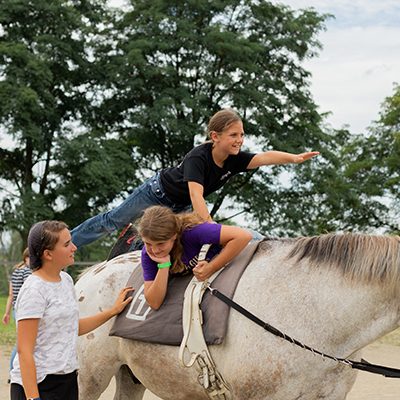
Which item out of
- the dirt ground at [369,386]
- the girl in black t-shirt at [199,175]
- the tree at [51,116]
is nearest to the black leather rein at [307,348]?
the girl in black t-shirt at [199,175]

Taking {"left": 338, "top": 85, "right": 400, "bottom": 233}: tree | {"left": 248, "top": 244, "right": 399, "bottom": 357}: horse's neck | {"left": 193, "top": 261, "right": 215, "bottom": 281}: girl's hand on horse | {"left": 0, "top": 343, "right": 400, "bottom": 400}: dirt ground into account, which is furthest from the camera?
{"left": 338, "top": 85, "right": 400, "bottom": 233}: tree

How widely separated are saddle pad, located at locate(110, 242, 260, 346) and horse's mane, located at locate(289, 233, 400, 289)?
0.34 metres

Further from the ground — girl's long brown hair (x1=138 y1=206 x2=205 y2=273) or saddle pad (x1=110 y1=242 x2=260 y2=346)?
girl's long brown hair (x1=138 y1=206 x2=205 y2=273)

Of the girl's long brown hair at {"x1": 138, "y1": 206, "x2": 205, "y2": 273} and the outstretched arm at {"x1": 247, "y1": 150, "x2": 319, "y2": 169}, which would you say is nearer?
the girl's long brown hair at {"x1": 138, "y1": 206, "x2": 205, "y2": 273}

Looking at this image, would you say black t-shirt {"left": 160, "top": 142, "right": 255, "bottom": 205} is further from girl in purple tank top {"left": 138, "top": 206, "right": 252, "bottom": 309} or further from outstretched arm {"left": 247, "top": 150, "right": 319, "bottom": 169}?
girl in purple tank top {"left": 138, "top": 206, "right": 252, "bottom": 309}

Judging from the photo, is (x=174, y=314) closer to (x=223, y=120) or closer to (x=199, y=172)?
(x=199, y=172)

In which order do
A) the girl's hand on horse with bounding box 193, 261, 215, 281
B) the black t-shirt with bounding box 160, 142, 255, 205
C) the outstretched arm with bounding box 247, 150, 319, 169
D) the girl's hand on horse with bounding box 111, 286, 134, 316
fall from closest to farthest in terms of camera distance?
the girl's hand on horse with bounding box 193, 261, 215, 281 → the girl's hand on horse with bounding box 111, 286, 134, 316 → the black t-shirt with bounding box 160, 142, 255, 205 → the outstretched arm with bounding box 247, 150, 319, 169

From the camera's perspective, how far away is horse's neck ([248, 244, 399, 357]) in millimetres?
3520

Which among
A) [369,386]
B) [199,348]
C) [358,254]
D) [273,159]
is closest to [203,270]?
[199,348]

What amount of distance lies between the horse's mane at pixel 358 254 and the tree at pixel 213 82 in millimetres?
21976

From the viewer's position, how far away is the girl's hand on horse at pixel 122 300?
4129mm

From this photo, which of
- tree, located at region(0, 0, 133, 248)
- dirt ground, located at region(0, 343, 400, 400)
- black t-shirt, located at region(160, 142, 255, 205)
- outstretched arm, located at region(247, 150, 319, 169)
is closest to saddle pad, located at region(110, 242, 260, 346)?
black t-shirt, located at region(160, 142, 255, 205)

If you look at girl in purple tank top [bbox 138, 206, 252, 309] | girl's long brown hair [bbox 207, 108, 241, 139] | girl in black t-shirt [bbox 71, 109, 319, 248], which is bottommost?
girl in purple tank top [bbox 138, 206, 252, 309]

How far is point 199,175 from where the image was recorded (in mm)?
4223
